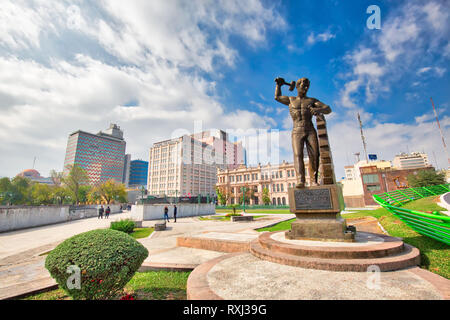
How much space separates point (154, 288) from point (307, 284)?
2827mm

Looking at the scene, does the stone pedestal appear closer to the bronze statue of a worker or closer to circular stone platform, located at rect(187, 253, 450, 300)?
the bronze statue of a worker

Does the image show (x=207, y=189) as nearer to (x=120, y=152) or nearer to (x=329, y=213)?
(x=120, y=152)

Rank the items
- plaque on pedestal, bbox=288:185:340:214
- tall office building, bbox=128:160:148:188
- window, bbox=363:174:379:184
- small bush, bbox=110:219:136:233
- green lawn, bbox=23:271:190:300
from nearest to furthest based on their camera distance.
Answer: green lawn, bbox=23:271:190:300, plaque on pedestal, bbox=288:185:340:214, small bush, bbox=110:219:136:233, window, bbox=363:174:379:184, tall office building, bbox=128:160:148:188

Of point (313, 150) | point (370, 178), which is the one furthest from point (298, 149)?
point (370, 178)

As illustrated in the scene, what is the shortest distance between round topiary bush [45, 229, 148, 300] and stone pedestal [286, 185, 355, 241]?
378cm

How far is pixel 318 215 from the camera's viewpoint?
5000 mm

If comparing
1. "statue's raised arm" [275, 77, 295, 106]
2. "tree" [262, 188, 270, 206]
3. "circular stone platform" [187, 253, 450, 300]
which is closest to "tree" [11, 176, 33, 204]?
"statue's raised arm" [275, 77, 295, 106]

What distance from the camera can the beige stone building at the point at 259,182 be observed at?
63.8 meters

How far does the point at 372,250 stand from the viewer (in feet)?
11.4

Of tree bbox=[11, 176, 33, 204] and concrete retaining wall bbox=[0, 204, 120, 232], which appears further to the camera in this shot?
tree bbox=[11, 176, 33, 204]

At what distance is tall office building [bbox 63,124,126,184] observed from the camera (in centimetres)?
11444

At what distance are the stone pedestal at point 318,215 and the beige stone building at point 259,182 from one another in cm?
5783

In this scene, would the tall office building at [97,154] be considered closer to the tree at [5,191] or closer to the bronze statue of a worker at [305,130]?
the tree at [5,191]

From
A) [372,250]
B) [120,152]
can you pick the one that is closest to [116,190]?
[372,250]
